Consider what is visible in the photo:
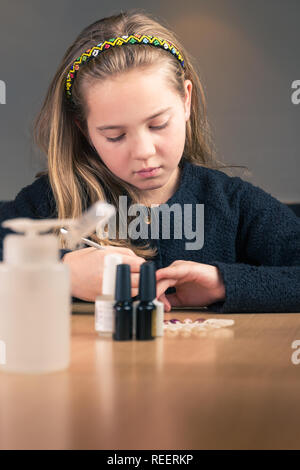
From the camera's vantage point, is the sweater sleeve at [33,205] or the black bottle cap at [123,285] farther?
the sweater sleeve at [33,205]

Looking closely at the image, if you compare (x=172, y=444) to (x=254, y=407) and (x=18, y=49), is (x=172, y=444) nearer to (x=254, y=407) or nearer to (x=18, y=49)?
(x=254, y=407)

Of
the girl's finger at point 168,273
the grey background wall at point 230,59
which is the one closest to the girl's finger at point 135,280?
the girl's finger at point 168,273

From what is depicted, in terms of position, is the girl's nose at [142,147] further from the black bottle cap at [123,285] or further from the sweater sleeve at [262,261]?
the black bottle cap at [123,285]

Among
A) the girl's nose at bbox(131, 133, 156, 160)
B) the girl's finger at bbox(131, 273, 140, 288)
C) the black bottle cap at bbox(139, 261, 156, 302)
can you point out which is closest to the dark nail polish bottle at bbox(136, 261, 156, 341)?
the black bottle cap at bbox(139, 261, 156, 302)

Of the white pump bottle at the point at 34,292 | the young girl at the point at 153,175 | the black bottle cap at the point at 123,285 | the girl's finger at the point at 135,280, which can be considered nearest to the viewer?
the white pump bottle at the point at 34,292

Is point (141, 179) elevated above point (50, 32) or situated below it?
below

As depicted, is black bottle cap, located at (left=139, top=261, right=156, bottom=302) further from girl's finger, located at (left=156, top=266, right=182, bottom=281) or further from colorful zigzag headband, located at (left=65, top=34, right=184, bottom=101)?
colorful zigzag headband, located at (left=65, top=34, right=184, bottom=101)

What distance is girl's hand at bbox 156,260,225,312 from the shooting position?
995mm

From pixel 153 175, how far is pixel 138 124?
125mm

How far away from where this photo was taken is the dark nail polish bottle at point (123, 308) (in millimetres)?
755

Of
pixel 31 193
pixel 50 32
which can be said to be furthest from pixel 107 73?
pixel 50 32

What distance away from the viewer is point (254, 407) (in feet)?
1.66

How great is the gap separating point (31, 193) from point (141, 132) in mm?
392

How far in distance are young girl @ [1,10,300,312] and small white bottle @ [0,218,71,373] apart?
433 millimetres
